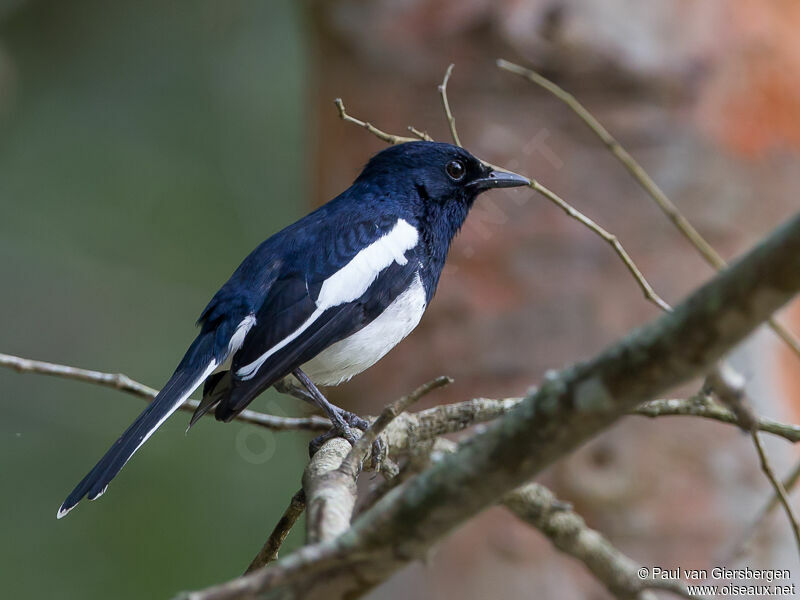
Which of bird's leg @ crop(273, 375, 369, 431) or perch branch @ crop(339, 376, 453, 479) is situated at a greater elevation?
bird's leg @ crop(273, 375, 369, 431)

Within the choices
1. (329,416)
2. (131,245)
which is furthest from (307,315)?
(131,245)

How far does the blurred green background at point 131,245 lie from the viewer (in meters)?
8.30

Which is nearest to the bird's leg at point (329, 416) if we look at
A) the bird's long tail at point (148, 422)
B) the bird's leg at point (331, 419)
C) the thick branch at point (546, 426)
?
the bird's leg at point (331, 419)

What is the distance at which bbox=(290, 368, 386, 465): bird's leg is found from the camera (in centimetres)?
266

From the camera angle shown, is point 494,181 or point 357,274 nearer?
point 357,274

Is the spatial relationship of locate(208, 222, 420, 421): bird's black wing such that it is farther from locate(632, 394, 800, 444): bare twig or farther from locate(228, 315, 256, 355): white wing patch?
locate(632, 394, 800, 444): bare twig

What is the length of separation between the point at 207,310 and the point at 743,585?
2.34 m

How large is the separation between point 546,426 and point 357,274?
1.84m

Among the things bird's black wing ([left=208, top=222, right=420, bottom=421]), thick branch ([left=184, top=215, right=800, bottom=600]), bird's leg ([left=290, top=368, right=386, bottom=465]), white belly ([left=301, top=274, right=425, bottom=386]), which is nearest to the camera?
thick branch ([left=184, top=215, right=800, bottom=600])

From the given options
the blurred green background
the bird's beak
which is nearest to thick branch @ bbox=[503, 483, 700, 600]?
the bird's beak

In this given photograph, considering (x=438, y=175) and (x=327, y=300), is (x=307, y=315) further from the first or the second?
(x=438, y=175)

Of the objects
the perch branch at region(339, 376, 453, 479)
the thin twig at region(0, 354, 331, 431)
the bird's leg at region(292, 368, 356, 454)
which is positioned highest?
the bird's leg at region(292, 368, 356, 454)

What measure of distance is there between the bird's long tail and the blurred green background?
4607 mm

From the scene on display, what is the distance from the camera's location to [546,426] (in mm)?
1256
